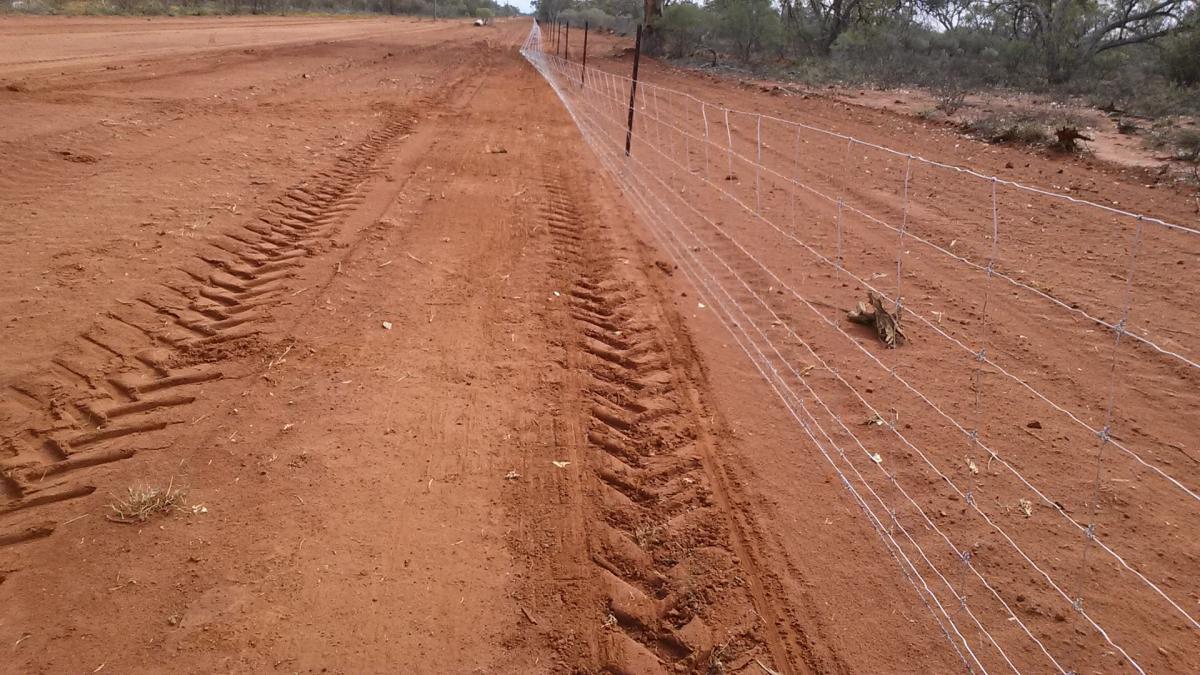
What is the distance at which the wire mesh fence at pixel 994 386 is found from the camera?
10.5 ft

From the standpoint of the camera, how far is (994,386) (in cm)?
489

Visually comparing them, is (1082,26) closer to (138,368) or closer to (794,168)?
(794,168)

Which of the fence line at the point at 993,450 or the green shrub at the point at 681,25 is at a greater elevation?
the green shrub at the point at 681,25

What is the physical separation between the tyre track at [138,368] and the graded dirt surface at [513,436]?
0.02 metres

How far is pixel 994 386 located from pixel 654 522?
2.79 metres

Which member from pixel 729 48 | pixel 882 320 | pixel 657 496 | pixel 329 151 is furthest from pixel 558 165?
pixel 729 48

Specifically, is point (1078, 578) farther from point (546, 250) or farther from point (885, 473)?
point (546, 250)

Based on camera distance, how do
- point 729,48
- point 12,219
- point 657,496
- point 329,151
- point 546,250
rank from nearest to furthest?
point 657,496
point 12,219
point 546,250
point 329,151
point 729,48

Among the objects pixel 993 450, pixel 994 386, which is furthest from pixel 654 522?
pixel 994 386

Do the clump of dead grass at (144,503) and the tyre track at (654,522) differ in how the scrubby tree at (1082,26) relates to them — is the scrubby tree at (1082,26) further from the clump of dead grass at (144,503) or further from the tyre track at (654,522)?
the clump of dead grass at (144,503)

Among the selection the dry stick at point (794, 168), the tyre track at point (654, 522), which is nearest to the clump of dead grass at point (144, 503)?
the tyre track at point (654, 522)

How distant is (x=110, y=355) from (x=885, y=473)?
480 cm

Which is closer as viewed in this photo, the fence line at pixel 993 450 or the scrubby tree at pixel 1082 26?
the fence line at pixel 993 450

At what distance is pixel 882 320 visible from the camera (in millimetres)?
5473
